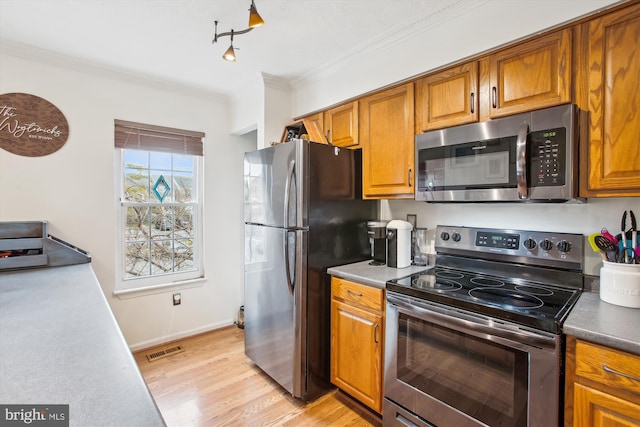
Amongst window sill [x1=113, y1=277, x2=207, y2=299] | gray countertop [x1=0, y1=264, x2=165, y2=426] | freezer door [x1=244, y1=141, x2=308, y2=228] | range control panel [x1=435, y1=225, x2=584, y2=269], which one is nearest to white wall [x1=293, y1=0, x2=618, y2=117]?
freezer door [x1=244, y1=141, x2=308, y2=228]

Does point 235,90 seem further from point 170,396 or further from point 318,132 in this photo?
point 170,396

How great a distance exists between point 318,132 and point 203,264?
5.99 feet

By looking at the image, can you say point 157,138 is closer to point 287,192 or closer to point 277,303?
point 287,192

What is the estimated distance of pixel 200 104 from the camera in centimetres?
308

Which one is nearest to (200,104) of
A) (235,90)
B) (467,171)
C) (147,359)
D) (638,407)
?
(235,90)

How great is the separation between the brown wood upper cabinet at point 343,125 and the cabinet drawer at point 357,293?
101cm

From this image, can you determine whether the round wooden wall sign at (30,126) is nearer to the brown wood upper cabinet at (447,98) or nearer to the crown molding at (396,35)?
the crown molding at (396,35)

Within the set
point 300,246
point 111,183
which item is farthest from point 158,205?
point 300,246

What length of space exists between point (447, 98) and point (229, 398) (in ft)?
7.80

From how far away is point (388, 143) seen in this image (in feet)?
6.83

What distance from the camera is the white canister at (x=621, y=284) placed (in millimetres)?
1230

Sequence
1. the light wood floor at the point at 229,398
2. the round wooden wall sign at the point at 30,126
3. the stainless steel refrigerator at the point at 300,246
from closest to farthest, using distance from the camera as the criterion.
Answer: the light wood floor at the point at 229,398, the stainless steel refrigerator at the point at 300,246, the round wooden wall sign at the point at 30,126

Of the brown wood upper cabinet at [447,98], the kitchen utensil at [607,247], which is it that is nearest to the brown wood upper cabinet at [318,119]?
the brown wood upper cabinet at [447,98]

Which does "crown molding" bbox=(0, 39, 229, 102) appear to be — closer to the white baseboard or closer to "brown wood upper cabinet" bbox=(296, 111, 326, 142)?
"brown wood upper cabinet" bbox=(296, 111, 326, 142)
